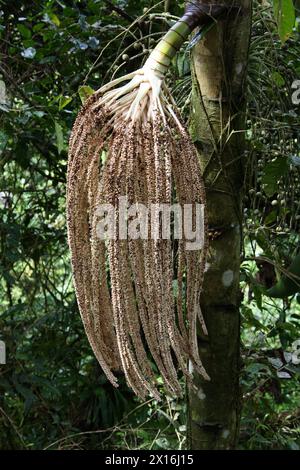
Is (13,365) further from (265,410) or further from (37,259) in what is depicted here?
(265,410)

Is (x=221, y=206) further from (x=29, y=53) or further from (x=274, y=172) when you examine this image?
(x=29, y=53)

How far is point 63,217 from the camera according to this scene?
2420 mm

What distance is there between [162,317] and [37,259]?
1.50 m

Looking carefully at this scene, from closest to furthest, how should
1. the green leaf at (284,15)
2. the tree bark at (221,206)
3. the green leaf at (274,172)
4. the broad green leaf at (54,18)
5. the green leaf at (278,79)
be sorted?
the green leaf at (284,15) → the tree bark at (221,206) → the green leaf at (274,172) → the green leaf at (278,79) → the broad green leaf at (54,18)

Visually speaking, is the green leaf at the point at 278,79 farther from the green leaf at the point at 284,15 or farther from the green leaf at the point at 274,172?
the green leaf at the point at 284,15

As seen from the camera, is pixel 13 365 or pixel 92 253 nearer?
pixel 92 253

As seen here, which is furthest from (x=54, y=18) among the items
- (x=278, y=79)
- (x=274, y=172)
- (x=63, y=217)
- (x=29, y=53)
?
(x=63, y=217)

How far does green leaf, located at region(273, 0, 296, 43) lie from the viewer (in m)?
0.94

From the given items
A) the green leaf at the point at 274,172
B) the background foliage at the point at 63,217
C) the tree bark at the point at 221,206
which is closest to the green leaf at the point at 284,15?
the background foliage at the point at 63,217

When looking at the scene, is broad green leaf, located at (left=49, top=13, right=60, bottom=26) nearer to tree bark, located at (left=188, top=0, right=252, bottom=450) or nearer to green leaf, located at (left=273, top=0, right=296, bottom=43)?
tree bark, located at (left=188, top=0, right=252, bottom=450)

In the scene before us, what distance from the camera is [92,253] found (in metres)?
0.93

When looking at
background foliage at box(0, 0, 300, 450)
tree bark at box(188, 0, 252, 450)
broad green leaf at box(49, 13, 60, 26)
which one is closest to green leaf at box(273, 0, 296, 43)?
background foliage at box(0, 0, 300, 450)

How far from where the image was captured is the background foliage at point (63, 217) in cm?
139
